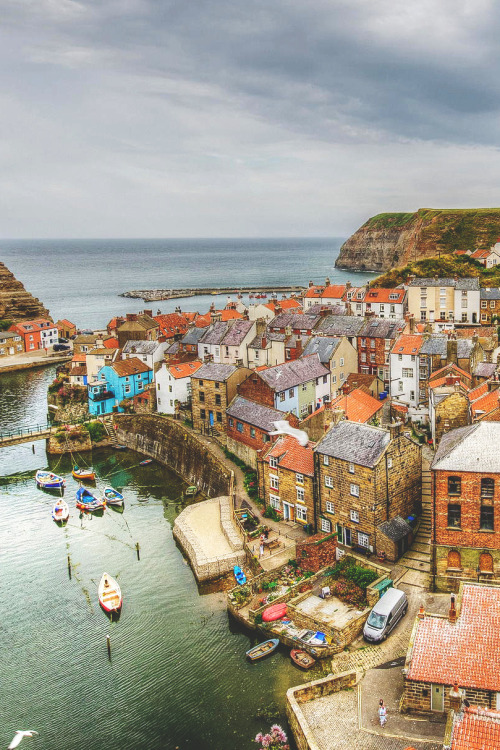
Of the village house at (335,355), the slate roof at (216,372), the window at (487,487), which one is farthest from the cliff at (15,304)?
the window at (487,487)

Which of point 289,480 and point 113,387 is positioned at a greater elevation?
point 113,387

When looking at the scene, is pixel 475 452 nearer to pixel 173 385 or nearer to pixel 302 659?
pixel 302 659

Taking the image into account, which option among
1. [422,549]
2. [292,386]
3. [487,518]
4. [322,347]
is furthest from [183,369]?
[487,518]

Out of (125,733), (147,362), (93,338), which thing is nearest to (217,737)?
(125,733)

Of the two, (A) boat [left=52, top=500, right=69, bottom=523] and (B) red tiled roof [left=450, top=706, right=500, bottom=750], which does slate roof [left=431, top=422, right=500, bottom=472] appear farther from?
(A) boat [left=52, top=500, right=69, bottom=523]

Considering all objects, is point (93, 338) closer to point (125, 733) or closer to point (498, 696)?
point (125, 733)

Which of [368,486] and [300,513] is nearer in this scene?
[368,486]

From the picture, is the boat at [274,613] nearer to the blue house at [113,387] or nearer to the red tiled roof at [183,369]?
the red tiled roof at [183,369]
